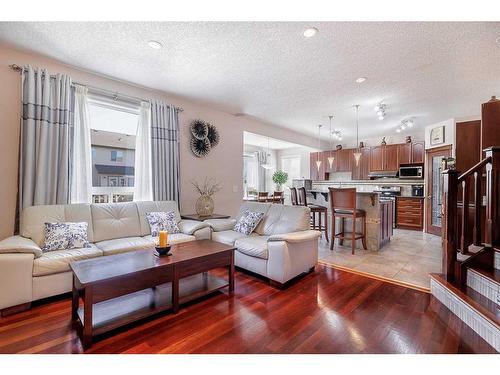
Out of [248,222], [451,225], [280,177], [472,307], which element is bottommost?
[472,307]

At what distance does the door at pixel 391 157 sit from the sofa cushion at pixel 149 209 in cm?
567

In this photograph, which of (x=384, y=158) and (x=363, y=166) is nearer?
(x=384, y=158)

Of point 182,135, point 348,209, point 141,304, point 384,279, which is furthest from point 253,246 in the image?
point 182,135

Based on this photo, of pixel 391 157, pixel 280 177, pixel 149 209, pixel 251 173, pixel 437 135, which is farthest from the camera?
pixel 251 173

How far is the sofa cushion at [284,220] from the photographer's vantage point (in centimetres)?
307

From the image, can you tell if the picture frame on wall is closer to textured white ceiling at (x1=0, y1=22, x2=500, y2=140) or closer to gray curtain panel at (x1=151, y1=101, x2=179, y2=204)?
textured white ceiling at (x1=0, y1=22, x2=500, y2=140)

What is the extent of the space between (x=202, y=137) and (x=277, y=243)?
2.56 metres

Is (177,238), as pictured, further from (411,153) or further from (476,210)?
(411,153)

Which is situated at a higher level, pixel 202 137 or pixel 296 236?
pixel 202 137

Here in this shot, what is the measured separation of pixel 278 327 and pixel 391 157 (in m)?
6.09

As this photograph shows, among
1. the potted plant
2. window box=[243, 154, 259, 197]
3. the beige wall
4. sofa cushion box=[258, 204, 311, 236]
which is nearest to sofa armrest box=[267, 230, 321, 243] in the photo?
sofa cushion box=[258, 204, 311, 236]

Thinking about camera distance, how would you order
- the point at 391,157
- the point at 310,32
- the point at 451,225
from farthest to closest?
the point at 391,157 → the point at 451,225 → the point at 310,32

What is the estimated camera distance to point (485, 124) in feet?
9.57

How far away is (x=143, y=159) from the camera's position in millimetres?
3707
